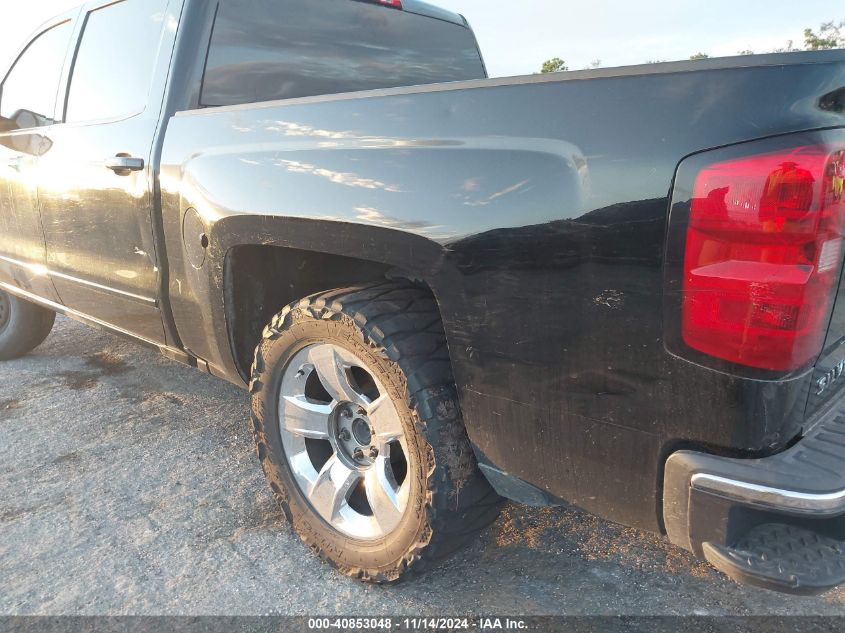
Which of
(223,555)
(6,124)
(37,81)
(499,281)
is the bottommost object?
(223,555)

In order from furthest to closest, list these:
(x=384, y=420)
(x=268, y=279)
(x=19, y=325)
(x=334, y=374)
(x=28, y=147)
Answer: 1. (x=19, y=325)
2. (x=28, y=147)
3. (x=268, y=279)
4. (x=334, y=374)
5. (x=384, y=420)

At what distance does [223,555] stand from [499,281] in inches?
57.2

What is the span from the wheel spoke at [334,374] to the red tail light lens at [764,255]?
104cm

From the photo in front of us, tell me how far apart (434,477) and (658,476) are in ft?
1.98

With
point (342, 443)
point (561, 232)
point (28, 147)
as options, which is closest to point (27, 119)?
point (28, 147)

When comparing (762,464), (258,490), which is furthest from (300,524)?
(762,464)

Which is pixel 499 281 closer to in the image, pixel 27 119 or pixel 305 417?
pixel 305 417

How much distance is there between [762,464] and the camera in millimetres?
1278

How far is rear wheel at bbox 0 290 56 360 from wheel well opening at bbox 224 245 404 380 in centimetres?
280

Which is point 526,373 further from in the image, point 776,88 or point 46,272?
point 46,272

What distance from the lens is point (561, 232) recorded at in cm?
141

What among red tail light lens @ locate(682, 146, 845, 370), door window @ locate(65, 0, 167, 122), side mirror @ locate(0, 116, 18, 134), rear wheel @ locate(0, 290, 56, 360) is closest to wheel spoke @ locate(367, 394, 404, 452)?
red tail light lens @ locate(682, 146, 845, 370)

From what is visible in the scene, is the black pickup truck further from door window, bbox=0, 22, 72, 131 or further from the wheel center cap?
door window, bbox=0, 22, 72, 131

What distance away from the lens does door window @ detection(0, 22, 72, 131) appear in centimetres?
339
